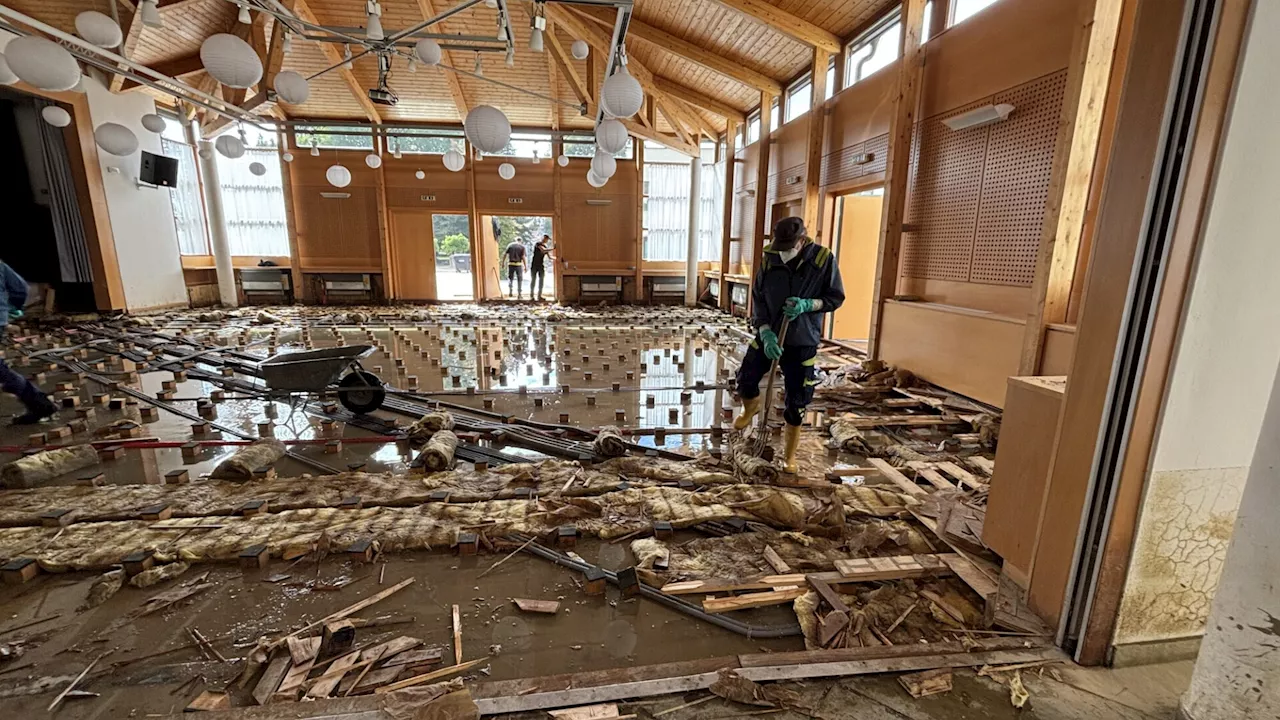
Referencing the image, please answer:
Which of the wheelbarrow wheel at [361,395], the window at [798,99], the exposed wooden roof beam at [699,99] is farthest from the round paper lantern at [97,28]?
the exposed wooden roof beam at [699,99]

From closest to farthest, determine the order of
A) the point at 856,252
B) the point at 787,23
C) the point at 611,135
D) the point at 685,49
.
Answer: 1. the point at 611,135
2. the point at 787,23
3. the point at 856,252
4. the point at 685,49

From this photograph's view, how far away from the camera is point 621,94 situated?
15.1 ft

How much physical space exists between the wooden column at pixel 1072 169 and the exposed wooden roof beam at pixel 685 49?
305 inches

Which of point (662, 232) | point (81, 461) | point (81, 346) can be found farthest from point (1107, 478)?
point (662, 232)

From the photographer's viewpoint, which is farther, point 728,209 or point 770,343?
point 728,209

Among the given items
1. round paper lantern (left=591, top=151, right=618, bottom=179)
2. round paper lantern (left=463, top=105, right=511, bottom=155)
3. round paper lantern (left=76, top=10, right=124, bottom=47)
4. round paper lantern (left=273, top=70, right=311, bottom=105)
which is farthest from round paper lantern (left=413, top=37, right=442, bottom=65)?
round paper lantern (left=591, top=151, right=618, bottom=179)

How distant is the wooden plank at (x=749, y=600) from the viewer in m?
2.39

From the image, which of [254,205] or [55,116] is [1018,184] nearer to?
[55,116]

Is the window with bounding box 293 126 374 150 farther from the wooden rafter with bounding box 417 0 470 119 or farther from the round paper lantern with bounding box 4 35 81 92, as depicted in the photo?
the round paper lantern with bounding box 4 35 81 92

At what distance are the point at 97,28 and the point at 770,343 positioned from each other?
24.8 feet

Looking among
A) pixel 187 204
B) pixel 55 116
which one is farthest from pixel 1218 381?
pixel 187 204

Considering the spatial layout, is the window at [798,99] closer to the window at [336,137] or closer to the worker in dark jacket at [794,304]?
the worker in dark jacket at [794,304]

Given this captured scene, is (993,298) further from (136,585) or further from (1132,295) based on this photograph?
(136,585)

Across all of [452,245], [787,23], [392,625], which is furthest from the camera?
[452,245]
